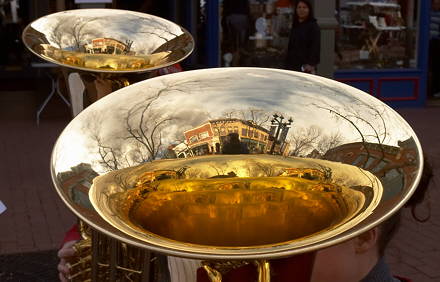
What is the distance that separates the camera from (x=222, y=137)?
4.49 ft

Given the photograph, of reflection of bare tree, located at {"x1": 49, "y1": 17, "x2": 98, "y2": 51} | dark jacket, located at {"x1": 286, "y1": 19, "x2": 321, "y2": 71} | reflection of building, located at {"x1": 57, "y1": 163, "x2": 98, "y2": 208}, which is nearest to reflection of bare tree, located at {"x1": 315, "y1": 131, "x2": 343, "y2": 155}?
reflection of building, located at {"x1": 57, "y1": 163, "x2": 98, "y2": 208}

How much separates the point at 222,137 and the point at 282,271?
0.92ft

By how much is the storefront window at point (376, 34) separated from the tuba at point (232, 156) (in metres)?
8.13

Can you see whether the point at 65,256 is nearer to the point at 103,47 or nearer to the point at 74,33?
the point at 103,47

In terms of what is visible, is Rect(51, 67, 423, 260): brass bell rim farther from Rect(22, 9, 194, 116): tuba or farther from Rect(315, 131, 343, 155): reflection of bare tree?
Rect(22, 9, 194, 116): tuba

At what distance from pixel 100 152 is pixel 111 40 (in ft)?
4.88

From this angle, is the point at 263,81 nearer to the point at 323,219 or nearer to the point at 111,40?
the point at 323,219

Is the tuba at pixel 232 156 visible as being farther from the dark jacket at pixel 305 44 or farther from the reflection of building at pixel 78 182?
the dark jacket at pixel 305 44

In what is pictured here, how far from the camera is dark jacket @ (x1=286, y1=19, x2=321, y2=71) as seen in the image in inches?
295

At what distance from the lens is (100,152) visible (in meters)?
1.38

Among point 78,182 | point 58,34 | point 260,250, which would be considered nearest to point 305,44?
point 58,34

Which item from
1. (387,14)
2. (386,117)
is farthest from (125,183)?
(387,14)

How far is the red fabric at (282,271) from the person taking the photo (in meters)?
1.39

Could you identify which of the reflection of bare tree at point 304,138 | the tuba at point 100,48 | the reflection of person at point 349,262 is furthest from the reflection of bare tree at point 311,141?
the tuba at point 100,48
